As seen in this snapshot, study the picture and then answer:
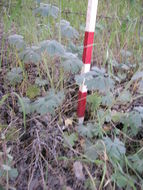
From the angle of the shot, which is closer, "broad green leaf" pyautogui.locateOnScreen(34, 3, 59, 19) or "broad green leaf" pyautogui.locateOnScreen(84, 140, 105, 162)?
"broad green leaf" pyautogui.locateOnScreen(84, 140, 105, 162)

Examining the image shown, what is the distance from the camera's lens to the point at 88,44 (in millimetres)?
956

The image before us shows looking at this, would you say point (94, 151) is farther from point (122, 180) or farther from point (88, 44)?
point (88, 44)

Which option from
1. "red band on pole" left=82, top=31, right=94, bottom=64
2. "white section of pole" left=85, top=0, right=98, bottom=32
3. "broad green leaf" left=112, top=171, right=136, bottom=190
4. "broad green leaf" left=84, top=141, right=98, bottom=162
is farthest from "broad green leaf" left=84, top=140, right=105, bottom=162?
"white section of pole" left=85, top=0, right=98, bottom=32

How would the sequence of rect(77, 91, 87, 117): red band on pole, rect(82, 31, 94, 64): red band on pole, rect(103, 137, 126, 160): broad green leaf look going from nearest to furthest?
rect(103, 137, 126, 160): broad green leaf
rect(82, 31, 94, 64): red band on pole
rect(77, 91, 87, 117): red band on pole

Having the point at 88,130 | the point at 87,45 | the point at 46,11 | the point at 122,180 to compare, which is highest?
the point at 46,11

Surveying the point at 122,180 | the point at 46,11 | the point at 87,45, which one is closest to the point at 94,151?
the point at 122,180

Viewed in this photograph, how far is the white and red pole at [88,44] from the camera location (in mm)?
889

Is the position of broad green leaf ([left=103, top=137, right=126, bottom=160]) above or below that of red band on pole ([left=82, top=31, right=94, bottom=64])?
below

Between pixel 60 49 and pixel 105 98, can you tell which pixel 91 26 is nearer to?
pixel 60 49

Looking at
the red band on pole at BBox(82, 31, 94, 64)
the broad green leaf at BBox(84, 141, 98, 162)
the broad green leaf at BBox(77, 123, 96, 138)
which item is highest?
the red band on pole at BBox(82, 31, 94, 64)

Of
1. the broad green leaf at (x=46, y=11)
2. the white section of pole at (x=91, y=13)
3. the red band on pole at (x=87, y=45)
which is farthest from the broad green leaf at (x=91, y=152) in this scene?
the broad green leaf at (x=46, y=11)

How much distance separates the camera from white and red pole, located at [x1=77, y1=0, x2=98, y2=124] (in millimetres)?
889

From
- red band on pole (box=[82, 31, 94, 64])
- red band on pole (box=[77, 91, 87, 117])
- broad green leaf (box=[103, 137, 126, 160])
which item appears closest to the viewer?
broad green leaf (box=[103, 137, 126, 160])

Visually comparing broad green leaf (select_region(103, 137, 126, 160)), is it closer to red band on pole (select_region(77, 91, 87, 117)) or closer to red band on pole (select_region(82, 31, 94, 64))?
red band on pole (select_region(77, 91, 87, 117))
